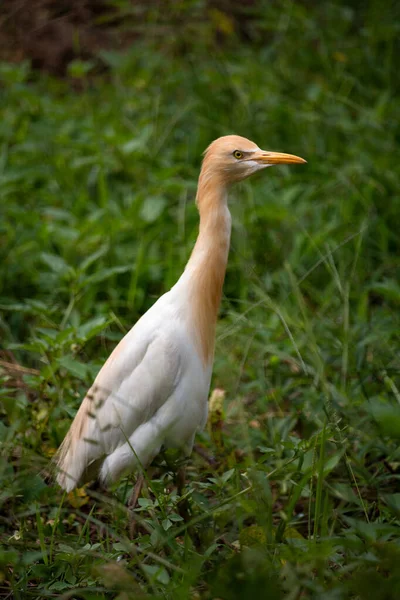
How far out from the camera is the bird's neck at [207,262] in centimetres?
241

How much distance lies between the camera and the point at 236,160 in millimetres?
2428

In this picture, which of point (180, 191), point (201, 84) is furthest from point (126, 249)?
point (201, 84)

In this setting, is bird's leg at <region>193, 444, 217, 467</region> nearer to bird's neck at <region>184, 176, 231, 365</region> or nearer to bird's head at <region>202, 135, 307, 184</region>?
bird's neck at <region>184, 176, 231, 365</region>

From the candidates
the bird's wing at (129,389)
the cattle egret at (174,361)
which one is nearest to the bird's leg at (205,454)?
the cattle egret at (174,361)

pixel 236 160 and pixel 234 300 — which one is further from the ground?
pixel 236 160

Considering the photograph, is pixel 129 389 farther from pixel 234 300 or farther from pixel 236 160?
pixel 236 160

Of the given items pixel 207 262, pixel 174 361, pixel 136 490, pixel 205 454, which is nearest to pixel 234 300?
pixel 207 262

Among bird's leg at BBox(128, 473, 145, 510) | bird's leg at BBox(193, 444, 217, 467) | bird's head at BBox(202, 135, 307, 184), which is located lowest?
bird's leg at BBox(193, 444, 217, 467)

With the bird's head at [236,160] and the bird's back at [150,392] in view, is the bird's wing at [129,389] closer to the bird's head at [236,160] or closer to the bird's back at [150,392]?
the bird's back at [150,392]

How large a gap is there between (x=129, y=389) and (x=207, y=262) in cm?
45

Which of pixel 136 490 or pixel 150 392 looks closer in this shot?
pixel 150 392

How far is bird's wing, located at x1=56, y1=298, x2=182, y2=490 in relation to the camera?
2.33 meters

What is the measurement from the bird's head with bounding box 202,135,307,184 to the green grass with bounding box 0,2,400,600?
349 mm

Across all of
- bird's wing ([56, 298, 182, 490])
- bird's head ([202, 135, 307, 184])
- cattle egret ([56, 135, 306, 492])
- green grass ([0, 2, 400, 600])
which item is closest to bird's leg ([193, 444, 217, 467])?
green grass ([0, 2, 400, 600])
